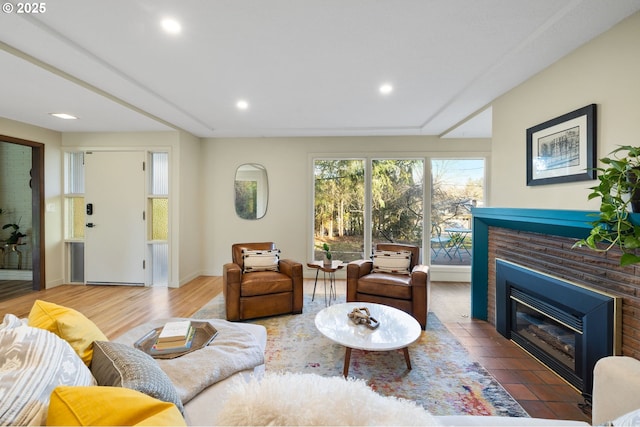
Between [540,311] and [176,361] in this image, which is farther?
[540,311]

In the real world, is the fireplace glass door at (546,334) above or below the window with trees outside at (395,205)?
below

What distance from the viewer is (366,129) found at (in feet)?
13.2

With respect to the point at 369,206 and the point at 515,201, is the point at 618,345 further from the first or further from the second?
the point at 369,206

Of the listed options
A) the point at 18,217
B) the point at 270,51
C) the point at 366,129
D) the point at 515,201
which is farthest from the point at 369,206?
the point at 18,217

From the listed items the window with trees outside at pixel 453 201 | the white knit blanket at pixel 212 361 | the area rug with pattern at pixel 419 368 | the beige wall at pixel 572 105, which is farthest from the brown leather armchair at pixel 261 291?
the window with trees outside at pixel 453 201

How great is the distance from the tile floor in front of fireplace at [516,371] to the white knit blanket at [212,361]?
5.75ft

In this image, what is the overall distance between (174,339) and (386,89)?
2699mm

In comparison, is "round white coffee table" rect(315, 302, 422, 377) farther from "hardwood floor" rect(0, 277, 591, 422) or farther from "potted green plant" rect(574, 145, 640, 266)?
"potted green plant" rect(574, 145, 640, 266)

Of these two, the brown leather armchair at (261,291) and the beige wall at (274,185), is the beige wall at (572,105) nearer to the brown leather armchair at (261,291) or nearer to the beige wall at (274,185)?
the beige wall at (274,185)

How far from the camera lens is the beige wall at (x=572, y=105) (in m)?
1.62

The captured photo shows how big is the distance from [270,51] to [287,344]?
242 cm

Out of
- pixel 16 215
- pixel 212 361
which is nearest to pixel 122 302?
pixel 16 215

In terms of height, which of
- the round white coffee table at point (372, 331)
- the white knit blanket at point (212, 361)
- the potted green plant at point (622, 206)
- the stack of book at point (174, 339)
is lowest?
the round white coffee table at point (372, 331)

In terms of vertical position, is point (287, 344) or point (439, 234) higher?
point (439, 234)
